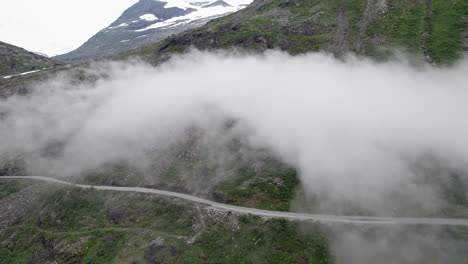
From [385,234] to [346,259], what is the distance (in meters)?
10.7

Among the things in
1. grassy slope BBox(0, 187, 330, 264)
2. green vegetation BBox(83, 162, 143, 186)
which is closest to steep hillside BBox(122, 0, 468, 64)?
grassy slope BBox(0, 187, 330, 264)

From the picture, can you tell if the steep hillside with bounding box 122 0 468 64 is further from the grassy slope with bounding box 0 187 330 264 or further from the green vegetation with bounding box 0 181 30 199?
the green vegetation with bounding box 0 181 30 199

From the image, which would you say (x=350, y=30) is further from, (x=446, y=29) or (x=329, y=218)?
(x=329, y=218)

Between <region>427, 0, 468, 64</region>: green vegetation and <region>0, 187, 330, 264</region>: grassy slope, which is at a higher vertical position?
<region>427, 0, 468, 64</region>: green vegetation

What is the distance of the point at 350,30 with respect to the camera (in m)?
144

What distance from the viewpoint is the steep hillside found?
116 metres

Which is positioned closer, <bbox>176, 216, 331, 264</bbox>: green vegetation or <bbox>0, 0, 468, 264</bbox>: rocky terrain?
<bbox>0, 0, 468, 264</bbox>: rocky terrain

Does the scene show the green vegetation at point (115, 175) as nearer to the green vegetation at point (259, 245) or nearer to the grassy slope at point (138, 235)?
the grassy slope at point (138, 235)

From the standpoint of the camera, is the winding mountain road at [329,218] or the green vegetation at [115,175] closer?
the winding mountain road at [329,218]

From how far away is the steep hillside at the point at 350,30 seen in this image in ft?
382

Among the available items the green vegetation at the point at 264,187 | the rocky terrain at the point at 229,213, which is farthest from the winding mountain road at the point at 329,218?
the green vegetation at the point at 264,187

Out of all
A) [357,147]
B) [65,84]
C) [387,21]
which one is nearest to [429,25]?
[387,21]

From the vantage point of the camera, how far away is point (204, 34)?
187 metres

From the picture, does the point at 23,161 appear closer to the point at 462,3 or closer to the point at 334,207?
the point at 334,207
